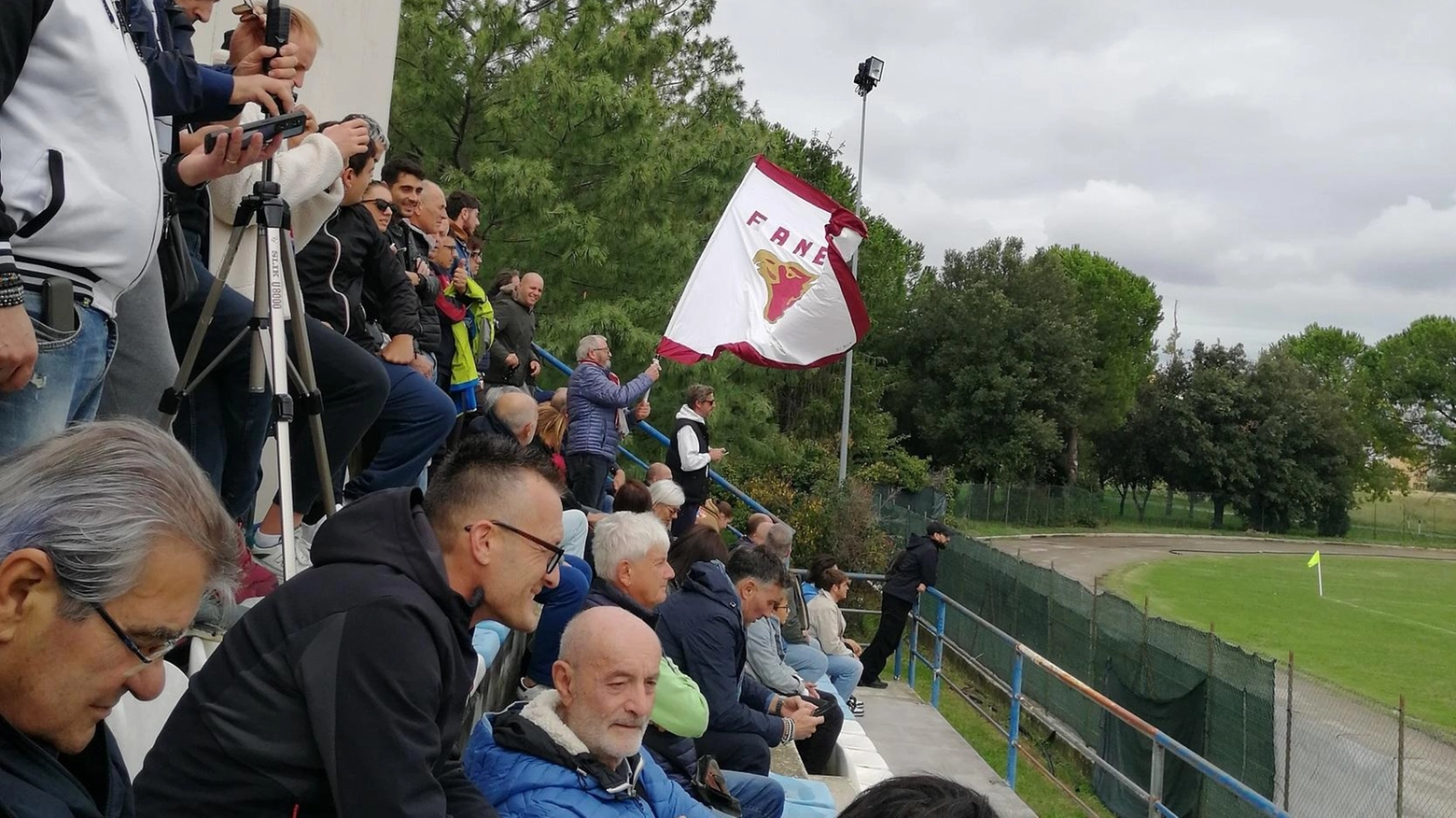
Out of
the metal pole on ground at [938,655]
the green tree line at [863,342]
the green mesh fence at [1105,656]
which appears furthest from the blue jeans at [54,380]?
the green tree line at [863,342]

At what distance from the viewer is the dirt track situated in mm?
39562

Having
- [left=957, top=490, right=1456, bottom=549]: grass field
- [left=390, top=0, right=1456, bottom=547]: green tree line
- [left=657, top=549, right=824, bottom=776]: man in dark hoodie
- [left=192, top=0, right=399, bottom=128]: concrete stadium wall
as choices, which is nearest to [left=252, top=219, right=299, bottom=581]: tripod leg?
[left=657, top=549, right=824, bottom=776]: man in dark hoodie

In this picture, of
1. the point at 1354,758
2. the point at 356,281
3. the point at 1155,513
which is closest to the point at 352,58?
the point at 356,281

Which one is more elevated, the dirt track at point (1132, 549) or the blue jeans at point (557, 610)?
the blue jeans at point (557, 610)

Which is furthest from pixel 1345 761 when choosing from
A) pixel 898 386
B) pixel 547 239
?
pixel 898 386

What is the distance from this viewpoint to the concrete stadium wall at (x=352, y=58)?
255 inches

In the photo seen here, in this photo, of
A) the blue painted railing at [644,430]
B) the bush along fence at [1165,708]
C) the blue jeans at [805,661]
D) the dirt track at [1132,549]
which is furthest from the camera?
the dirt track at [1132,549]

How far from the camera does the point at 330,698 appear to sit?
1.99m

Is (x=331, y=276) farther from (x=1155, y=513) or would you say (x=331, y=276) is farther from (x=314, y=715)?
(x=1155, y=513)

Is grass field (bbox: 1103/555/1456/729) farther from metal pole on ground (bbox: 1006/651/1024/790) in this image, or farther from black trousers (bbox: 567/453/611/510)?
black trousers (bbox: 567/453/611/510)

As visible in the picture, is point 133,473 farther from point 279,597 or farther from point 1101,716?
point 1101,716

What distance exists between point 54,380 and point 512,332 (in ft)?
21.6

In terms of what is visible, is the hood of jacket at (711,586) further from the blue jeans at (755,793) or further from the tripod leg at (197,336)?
the tripod leg at (197,336)

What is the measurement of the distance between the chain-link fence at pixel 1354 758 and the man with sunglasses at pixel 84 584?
9.53m
